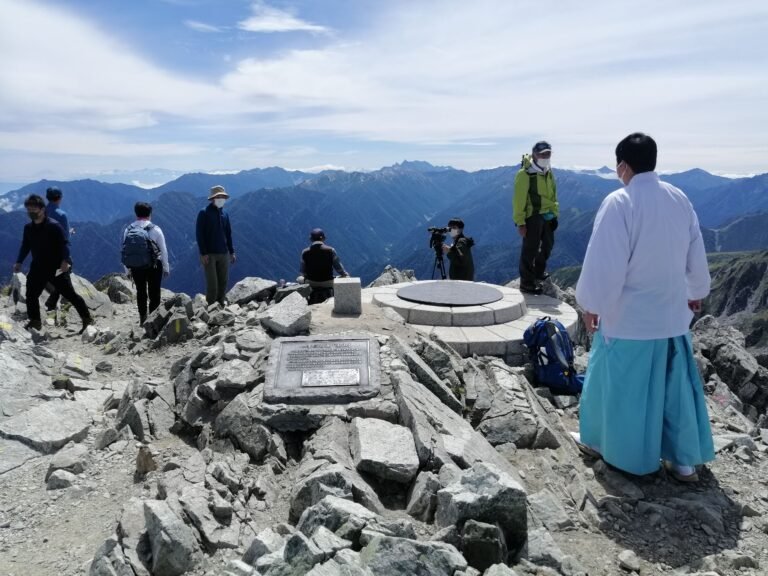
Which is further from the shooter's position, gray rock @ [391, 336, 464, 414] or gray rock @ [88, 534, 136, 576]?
gray rock @ [391, 336, 464, 414]

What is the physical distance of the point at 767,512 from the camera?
220 inches

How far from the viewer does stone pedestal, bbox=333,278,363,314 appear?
9656mm

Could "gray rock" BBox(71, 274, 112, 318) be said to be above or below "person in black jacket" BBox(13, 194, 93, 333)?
below

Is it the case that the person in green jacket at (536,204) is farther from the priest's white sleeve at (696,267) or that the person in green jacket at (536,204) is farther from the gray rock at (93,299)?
the gray rock at (93,299)

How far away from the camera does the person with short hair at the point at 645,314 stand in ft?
17.6

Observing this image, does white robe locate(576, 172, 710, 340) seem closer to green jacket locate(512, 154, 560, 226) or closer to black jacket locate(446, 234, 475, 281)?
green jacket locate(512, 154, 560, 226)

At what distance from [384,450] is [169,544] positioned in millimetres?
2121

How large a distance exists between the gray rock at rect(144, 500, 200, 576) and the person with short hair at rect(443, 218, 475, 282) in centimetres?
1004

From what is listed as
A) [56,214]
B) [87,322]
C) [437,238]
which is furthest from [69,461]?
[437,238]

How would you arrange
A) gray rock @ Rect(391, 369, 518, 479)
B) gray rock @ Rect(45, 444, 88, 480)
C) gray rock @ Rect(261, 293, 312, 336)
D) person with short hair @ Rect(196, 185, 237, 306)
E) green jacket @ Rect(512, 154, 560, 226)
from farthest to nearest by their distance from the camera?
person with short hair @ Rect(196, 185, 237, 306), green jacket @ Rect(512, 154, 560, 226), gray rock @ Rect(261, 293, 312, 336), gray rock @ Rect(45, 444, 88, 480), gray rock @ Rect(391, 369, 518, 479)

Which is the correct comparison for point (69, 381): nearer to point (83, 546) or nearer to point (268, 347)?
point (268, 347)

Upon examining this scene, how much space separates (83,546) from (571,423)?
594 centimetres

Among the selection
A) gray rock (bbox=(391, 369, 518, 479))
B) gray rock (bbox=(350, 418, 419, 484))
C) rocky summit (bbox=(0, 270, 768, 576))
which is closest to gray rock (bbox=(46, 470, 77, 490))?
rocky summit (bbox=(0, 270, 768, 576))

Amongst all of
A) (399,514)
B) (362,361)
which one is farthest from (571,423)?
(399,514)
